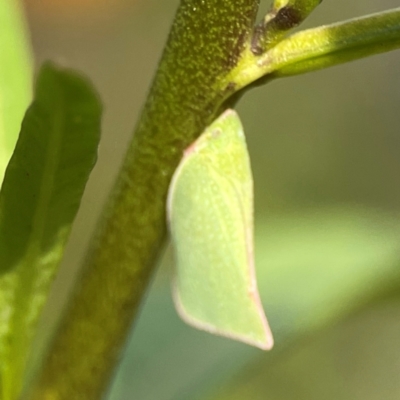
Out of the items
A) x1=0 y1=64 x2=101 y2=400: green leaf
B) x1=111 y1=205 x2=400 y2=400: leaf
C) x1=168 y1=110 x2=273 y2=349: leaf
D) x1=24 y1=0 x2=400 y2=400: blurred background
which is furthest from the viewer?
x1=24 y1=0 x2=400 y2=400: blurred background

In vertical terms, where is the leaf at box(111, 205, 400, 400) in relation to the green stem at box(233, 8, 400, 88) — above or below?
below

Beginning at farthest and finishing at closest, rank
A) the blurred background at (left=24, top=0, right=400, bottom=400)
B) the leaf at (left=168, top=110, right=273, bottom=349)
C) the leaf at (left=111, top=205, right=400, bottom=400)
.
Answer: the blurred background at (left=24, top=0, right=400, bottom=400) < the leaf at (left=111, top=205, right=400, bottom=400) < the leaf at (left=168, top=110, right=273, bottom=349)

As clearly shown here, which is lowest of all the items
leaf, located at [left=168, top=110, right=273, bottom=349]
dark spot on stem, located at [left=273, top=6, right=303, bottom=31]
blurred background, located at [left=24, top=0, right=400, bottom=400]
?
blurred background, located at [left=24, top=0, right=400, bottom=400]

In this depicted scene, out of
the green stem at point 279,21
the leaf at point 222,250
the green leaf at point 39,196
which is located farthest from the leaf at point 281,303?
the green stem at point 279,21

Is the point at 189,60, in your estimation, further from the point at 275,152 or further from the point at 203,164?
the point at 275,152

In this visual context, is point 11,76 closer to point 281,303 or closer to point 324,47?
point 324,47

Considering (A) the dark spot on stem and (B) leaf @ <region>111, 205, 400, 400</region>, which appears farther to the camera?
(B) leaf @ <region>111, 205, 400, 400</region>

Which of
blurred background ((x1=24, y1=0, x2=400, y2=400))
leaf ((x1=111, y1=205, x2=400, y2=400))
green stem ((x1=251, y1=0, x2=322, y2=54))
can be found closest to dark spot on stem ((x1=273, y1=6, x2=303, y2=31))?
green stem ((x1=251, y1=0, x2=322, y2=54))

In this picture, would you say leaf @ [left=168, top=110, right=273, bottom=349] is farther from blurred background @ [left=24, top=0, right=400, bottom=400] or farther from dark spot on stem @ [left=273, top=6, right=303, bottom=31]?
blurred background @ [left=24, top=0, right=400, bottom=400]
